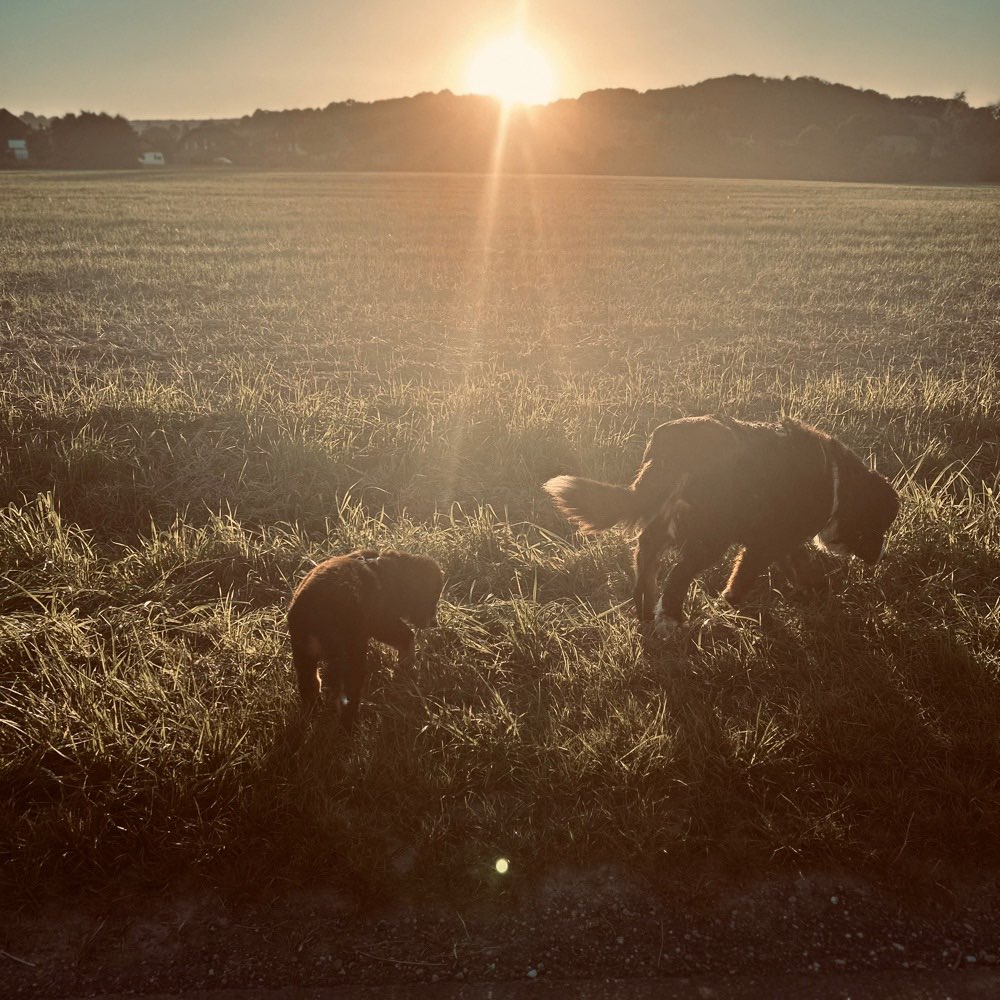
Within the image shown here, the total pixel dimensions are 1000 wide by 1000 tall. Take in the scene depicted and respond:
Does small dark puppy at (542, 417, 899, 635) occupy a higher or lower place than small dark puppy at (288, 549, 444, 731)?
higher

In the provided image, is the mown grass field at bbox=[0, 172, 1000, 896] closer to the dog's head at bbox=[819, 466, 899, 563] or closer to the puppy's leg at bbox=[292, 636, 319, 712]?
the puppy's leg at bbox=[292, 636, 319, 712]

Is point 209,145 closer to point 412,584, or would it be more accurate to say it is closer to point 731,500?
point 412,584

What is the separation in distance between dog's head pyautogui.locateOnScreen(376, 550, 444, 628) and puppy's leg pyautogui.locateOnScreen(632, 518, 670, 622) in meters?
1.11

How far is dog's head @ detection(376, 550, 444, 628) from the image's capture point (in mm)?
3344

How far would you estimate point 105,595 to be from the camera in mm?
3830

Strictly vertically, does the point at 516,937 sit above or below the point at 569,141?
below

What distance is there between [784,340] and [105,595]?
9.80m

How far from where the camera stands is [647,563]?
A: 372cm

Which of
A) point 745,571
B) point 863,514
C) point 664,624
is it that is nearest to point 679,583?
point 664,624

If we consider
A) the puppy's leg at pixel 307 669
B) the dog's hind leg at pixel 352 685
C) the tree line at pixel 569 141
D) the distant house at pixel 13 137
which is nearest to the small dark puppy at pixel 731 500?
the dog's hind leg at pixel 352 685

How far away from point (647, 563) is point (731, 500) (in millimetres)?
607

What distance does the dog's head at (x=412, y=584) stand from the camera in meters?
3.34

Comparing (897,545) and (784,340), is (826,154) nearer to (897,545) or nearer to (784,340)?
(784,340)

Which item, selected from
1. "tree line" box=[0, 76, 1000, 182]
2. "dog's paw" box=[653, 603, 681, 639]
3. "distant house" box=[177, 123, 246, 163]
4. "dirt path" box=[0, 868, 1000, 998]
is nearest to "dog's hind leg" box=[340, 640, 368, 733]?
"dirt path" box=[0, 868, 1000, 998]
